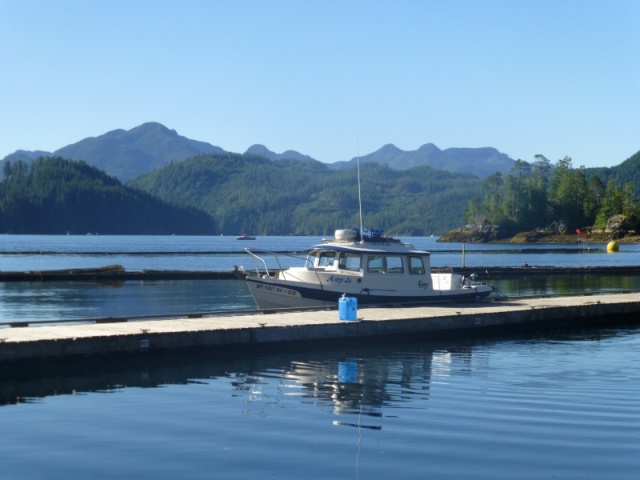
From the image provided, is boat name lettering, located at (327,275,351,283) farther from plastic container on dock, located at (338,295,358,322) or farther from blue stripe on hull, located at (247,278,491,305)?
plastic container on dock, located at (338,295,358,322)

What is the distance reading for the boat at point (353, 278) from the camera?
1310 inches

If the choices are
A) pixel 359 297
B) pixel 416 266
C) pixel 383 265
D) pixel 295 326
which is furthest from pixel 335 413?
pixel 416 266

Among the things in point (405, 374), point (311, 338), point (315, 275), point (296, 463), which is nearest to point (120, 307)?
point (315, 275)

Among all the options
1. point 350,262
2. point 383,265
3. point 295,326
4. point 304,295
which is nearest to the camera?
point 295,326

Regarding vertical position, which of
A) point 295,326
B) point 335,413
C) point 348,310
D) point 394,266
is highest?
point 394,266

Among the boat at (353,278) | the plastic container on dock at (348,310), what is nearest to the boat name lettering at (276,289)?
the boat at (353,278)

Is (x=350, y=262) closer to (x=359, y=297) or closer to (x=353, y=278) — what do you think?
(x=353, y=278)

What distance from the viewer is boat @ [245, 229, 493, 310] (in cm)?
3328

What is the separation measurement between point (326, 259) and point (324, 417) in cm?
1668

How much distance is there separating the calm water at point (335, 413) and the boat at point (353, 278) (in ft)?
15.5

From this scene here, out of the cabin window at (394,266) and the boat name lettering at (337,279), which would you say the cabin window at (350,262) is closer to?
the boat name lettering at (337,279)

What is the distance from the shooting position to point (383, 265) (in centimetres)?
3391

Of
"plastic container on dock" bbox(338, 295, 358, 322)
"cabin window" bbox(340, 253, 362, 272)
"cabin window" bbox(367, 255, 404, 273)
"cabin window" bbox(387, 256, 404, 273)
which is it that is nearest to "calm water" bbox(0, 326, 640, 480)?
"plastic container on dock" bbox(338, 295, 358, 322)

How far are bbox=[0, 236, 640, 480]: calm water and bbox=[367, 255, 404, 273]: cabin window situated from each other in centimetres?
500
